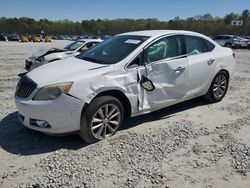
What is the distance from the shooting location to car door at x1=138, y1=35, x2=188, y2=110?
4146 mm

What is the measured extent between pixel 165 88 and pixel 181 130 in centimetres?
77

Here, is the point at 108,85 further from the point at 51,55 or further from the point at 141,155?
the point at 51,55

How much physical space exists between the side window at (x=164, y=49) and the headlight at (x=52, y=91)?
4.83 ft

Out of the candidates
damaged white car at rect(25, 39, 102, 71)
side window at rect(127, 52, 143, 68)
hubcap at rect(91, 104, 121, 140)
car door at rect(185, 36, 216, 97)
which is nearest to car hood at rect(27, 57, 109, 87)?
side window at rect(127, 52, 143, 68)

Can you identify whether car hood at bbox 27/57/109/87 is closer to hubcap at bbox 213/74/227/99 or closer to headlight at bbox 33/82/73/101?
headlight at bbox 33/82/73/101

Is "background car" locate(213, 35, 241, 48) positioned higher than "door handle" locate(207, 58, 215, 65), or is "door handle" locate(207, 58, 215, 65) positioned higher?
"background car" locate(213, 35, 241, 48)

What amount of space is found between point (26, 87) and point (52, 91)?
510 millimetres

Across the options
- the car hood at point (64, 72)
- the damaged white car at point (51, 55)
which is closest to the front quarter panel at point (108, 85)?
the car hood at point (64, 72)

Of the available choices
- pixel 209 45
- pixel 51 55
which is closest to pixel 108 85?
pixel 209 45

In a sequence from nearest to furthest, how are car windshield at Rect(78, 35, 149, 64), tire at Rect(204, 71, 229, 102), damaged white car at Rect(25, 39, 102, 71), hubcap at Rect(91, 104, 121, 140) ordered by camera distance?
hubcap at Rect(91, 104, 121, 140)
car windshield at Rect(78, 35, 149, 64)
tire at Rect(204, 71, 229, 102)
damaged white car at Rect(25, 39, 102, 71)

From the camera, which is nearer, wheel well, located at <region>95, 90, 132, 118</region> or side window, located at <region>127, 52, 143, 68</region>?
wheel well, located at <region>95, 90, 132, 118</region>

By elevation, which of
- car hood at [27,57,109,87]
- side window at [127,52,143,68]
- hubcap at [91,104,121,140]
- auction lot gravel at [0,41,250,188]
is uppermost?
side window at [127,52,143,68]

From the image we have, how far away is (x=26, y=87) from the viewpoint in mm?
3643

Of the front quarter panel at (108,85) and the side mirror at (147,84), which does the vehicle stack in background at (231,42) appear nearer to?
the side mirror at (147,84)
